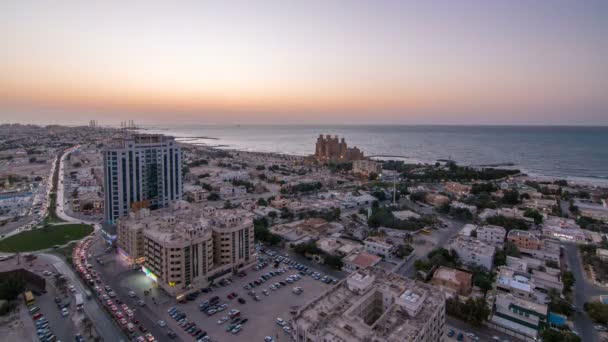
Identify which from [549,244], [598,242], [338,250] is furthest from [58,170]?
[598,242]

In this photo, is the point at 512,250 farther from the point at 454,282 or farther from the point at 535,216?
the point at 535,216

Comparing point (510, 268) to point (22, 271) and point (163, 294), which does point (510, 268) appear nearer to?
point (163, 294)

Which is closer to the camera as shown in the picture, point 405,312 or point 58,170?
point 405,312

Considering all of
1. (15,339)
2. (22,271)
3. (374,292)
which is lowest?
A: (15,339)

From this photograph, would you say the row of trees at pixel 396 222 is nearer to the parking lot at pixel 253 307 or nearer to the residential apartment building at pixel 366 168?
the parking lot at pixel 253 307

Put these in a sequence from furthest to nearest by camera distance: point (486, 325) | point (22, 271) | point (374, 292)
Result: point (22, 271) < point (486, 325) < point (374, 292)

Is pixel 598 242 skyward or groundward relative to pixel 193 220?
groundward
